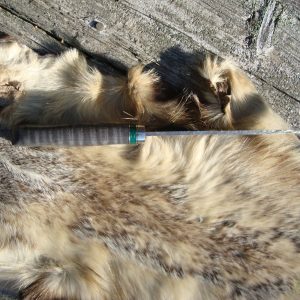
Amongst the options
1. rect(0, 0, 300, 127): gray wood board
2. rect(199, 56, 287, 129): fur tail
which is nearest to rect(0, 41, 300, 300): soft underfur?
rect(199, 56, 287, 129): fur tail

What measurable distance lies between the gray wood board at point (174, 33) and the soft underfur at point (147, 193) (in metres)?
0.12

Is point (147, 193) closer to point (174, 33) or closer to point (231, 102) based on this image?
point (231, 102)

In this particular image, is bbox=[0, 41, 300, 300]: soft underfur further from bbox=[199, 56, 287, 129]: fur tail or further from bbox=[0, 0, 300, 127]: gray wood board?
bbox=[0, 0, 300, 127]: gray wood board

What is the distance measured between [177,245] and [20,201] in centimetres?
117

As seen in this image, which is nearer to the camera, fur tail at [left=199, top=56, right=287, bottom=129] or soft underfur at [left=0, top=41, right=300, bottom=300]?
soft underfur at [left=0, top=41, right=300, bottom=300]

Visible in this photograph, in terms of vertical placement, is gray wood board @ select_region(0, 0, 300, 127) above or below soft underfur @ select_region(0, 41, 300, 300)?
above

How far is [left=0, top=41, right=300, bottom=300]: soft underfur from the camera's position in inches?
133

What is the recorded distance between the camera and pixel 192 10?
3.59 m

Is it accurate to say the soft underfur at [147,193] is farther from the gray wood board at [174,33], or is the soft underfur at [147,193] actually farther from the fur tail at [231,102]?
the gray wood board at [174,33]

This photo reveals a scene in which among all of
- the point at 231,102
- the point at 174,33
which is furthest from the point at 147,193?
the point at 174,33

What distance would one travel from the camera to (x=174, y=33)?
366 centimetres

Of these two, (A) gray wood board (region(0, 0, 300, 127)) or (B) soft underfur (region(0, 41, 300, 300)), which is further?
(A) gray wood board (region(0, 0, 300, 127))

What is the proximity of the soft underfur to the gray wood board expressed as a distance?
0.12m

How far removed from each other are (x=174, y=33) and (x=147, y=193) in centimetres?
113
